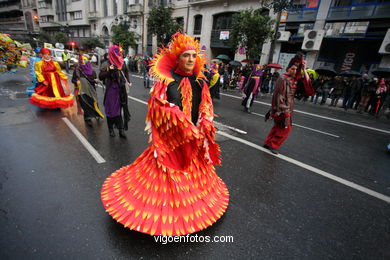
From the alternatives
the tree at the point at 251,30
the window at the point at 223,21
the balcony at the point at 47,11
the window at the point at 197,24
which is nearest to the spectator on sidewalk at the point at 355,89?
the tree at the point at 251,30

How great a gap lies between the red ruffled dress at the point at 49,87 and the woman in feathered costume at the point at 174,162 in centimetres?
557

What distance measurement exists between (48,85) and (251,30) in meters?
12.6

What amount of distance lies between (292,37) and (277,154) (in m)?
17.2

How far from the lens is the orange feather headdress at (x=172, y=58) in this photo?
224 cm

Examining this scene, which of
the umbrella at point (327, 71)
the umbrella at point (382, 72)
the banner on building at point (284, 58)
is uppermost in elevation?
the banner on building at point (284, 58)

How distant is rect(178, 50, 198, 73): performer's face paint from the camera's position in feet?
7.34

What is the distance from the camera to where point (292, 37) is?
58.6 feet

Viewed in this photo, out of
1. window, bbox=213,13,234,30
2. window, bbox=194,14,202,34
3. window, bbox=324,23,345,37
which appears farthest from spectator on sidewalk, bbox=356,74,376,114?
window, bbox=194,14,202,34

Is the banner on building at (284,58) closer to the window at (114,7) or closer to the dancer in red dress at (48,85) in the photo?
the dancer in red dress at (48,85)

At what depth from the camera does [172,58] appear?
244 cm

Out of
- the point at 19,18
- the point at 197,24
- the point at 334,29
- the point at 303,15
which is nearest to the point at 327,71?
the point at 334,29

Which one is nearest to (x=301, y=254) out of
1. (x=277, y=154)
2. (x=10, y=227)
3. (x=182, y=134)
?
(x=182, y=134)

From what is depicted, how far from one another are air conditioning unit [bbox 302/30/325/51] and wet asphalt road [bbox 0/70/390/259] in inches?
528

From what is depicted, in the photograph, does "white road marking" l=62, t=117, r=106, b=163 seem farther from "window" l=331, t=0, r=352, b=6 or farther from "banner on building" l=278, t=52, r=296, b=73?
"window" l=331, t=0, r=352, b=6
